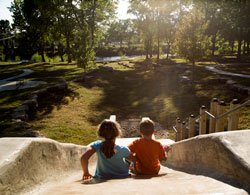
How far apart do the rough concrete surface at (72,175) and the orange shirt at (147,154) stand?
0.38m

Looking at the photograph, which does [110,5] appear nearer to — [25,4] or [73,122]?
[25,4]

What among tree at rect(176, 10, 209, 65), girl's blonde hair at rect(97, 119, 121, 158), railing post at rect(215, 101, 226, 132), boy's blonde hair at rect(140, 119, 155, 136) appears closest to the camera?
girl's blonde hair at rect(97, 119, 121, 158)

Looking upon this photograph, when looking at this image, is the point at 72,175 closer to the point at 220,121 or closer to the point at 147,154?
the point at 147,154

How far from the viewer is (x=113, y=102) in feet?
78.0

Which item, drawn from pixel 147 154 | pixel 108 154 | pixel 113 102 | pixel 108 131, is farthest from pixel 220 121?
pixel 113 102

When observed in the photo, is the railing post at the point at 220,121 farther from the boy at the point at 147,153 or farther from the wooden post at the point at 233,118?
the boy at the point at 147,153

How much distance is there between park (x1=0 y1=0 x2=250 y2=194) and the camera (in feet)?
13.2

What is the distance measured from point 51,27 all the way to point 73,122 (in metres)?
34.7

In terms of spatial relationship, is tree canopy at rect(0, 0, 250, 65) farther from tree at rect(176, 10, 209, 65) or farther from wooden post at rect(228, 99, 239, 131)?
wooden post at rect(228, 99, 239, 131)

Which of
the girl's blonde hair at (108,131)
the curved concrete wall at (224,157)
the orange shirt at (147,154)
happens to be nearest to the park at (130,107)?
the curved concrete wall at (224,157)

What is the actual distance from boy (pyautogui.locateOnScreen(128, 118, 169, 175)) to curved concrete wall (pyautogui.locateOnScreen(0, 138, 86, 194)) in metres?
1.46

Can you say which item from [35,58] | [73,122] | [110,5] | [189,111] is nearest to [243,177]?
[73,122]

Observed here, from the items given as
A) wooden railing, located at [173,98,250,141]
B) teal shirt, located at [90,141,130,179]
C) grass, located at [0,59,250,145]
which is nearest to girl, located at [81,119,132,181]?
teal shirt, located at [90,141,130,179]

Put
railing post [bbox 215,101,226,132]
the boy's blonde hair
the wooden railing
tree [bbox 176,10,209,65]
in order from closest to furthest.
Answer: the boy's blonde hair → the wooden railing → railing post [bbox 215,101,226,132] → tree [bbox 176,10,209,65]
